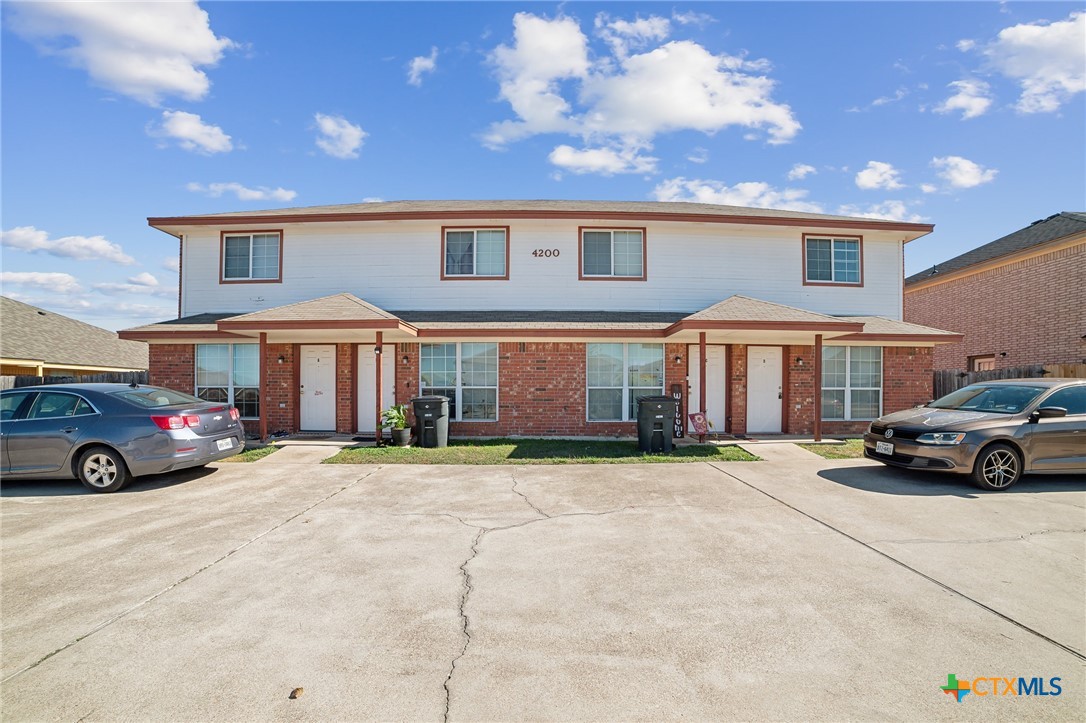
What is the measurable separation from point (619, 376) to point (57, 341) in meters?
22.0

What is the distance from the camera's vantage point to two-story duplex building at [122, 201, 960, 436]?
12164 millimetres

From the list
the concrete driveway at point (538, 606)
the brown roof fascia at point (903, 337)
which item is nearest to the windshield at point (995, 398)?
the concrete driveway at point (538, 606)

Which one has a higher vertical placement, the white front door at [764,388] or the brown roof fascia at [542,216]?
the brown roof fascia at [542,216]

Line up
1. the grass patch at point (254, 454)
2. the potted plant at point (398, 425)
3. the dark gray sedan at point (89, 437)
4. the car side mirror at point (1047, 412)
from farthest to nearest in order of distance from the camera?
1. the potted plant at point (398, 425)
2. the grass patch at point (254, 454)
3. the car side mirror at point (1047, 412)
4. the dark gray sedan at point (89, 437)

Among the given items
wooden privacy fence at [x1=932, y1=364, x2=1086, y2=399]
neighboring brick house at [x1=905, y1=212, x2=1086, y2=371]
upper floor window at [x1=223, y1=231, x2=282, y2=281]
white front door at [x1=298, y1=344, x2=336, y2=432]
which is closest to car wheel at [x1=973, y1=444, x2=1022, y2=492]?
wooden privacy fence at [x1=932, y1=364, x2=1086, y2=399]

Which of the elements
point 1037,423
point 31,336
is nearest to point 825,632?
point 1037,423

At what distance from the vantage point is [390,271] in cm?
1330

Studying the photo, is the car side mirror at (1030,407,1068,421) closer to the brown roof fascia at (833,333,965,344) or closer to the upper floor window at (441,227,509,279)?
the brown roof fascia at (833,333,965,344)

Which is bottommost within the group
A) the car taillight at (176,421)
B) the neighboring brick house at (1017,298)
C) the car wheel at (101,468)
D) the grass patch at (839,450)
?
the grass patch at (839,450)

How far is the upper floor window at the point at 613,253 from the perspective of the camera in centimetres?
1318

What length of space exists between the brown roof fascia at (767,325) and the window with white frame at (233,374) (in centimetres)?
1025

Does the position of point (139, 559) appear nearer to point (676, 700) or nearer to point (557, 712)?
point (557, 712)

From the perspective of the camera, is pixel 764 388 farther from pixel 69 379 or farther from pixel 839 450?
pixel 69 379

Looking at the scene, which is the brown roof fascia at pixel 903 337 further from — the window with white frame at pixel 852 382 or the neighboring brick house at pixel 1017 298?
the neighboring brick house at pixel 1017 298
